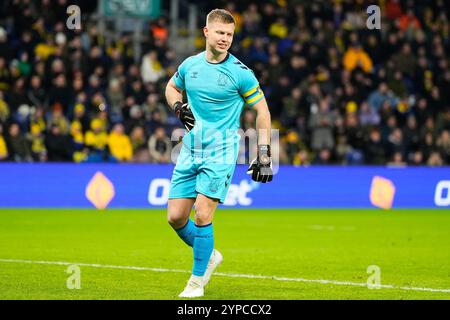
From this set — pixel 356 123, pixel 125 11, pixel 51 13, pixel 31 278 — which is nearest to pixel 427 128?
pixel 356 123

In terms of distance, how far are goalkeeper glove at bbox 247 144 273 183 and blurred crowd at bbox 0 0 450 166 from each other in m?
12.6

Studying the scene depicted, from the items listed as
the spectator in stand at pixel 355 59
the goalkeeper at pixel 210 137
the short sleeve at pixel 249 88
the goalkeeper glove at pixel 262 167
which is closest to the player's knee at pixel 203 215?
the goalkeeper at pixel 210 137

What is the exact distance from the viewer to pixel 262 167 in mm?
8773

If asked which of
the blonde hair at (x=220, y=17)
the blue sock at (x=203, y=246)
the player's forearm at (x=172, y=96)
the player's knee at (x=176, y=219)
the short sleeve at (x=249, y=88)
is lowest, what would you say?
the blue sock at (x=203, y=246)

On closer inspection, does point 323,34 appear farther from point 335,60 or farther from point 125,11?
point 125,11

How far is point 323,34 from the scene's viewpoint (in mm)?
26578

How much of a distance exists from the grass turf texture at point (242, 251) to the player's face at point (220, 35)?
7.11 feet

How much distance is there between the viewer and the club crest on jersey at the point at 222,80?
880 cm

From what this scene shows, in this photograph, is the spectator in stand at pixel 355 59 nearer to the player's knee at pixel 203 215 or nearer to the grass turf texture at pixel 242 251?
the grass turf texture at pixel 242 251

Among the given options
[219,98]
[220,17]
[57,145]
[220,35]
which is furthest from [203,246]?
[57,145]

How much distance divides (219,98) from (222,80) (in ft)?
0.52

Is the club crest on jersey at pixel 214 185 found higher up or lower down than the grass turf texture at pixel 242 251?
higher up

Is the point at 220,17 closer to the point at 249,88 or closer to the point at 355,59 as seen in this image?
the point at 249,88

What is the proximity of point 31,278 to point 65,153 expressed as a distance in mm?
11354
